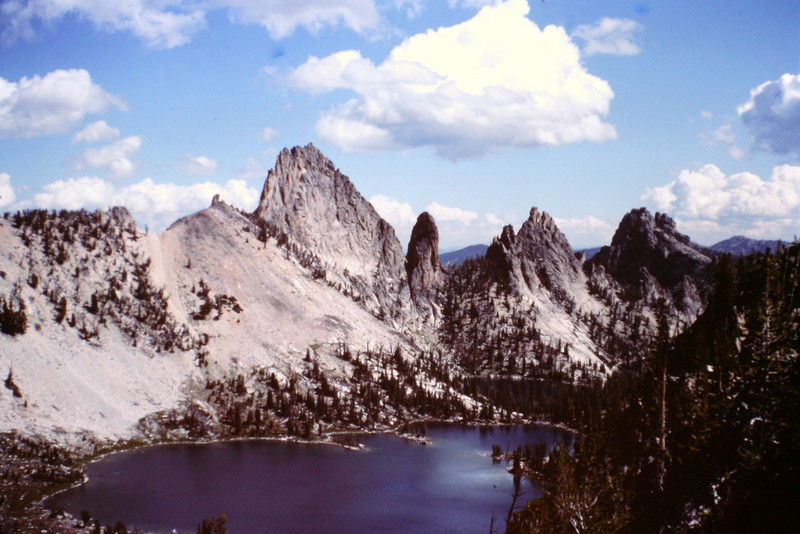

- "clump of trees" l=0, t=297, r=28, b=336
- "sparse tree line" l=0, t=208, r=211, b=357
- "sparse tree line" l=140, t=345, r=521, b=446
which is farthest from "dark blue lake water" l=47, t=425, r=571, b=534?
"sparse tree line" l=0, t=208, r=211, b=357

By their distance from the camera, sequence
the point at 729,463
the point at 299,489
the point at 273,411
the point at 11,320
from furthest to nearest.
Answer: the point at 273,411
the point at 11,320
the point at 299,489
the point at 729,463

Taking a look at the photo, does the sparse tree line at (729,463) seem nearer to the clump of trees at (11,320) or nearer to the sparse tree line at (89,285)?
the clump of trees at (11,320)

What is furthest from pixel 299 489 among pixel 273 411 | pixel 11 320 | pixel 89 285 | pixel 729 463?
pixel 89 285

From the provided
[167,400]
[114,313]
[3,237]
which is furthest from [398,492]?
[3,237]

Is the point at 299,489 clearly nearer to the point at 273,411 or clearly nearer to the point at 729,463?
the point at 273,411

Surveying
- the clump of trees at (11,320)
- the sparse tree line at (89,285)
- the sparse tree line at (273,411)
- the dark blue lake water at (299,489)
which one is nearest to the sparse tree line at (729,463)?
the dark blue lake water at (299,489)

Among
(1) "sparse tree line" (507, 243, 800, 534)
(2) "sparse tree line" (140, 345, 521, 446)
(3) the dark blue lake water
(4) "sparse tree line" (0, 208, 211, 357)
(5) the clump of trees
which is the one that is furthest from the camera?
(4) "sparse tree line" (0, 208, 211, 357)

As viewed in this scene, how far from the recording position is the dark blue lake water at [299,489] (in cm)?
10244

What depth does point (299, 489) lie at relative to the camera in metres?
122

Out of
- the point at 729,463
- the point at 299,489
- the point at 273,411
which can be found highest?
the point at 729,463

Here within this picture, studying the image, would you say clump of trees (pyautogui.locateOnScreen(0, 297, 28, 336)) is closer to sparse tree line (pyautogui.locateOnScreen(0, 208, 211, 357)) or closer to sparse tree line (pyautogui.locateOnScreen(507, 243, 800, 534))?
sparse tree line (pyautogui.locateOnScreen(0, 208, 211, 357))

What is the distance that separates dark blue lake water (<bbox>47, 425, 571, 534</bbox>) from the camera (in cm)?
10244

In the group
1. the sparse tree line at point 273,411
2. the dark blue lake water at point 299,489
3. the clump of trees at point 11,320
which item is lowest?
the dark blue lake water at point 299,489

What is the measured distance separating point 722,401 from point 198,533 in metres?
74.4
